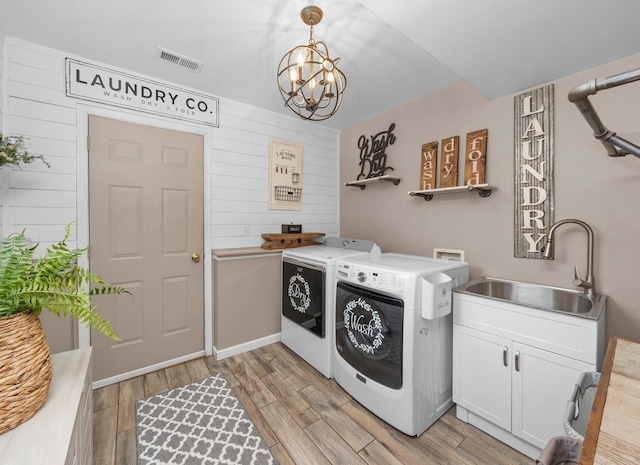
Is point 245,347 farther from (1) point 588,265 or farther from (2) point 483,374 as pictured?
(1) point 588,265

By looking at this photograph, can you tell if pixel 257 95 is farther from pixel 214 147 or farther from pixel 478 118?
pixel 478 118

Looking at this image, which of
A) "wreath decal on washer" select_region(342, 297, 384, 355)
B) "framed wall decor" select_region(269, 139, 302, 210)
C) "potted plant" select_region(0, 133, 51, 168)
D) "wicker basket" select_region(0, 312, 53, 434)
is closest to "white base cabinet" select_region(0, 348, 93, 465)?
"wicker basket" select_region(0, 312, 53, 434)

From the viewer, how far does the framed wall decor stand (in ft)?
9.71

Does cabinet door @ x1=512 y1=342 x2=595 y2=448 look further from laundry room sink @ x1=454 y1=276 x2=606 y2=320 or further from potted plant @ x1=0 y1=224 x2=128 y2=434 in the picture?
potted plant @ x1=0 y1=224 x2=128 y2=434

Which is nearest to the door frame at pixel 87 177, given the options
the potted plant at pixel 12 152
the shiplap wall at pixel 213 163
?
Answer: the shiplap wall at pixel 213 163

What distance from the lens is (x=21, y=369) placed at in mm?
750

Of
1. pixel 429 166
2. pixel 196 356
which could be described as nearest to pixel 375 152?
pixel 429 166

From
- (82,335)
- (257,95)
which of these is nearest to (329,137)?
(257,95)

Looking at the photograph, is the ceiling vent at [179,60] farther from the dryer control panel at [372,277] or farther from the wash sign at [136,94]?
the dryer control panel at [372,277]

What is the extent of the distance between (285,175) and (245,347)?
1.84 m

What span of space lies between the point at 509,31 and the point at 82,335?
135 inches

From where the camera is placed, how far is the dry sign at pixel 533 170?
1.85 meters

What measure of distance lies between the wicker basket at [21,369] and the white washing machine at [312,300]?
1.63m

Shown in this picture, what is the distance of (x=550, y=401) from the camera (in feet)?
4.70
